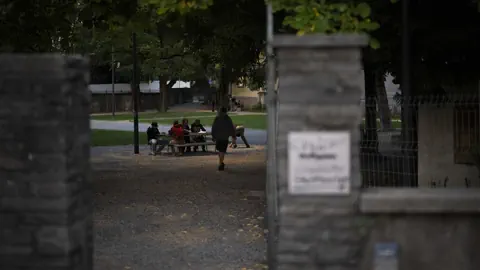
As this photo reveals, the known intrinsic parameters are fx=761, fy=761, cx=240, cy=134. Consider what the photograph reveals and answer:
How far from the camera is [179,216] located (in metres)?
12.5

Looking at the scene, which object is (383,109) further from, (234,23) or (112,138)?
(112,138)

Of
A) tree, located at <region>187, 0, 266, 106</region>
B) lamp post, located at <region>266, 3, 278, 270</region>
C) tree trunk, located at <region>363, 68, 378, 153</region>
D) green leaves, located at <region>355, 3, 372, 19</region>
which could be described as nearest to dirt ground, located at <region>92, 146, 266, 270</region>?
lamp post, located at <region>266, 3, 278, 270</region>

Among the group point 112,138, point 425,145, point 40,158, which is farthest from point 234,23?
point 112,138

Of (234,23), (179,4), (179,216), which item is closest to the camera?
(179,4)

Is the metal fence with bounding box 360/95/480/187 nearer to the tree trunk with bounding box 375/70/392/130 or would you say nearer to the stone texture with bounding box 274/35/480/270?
the tree trunk with bounding box 375/70/392/130

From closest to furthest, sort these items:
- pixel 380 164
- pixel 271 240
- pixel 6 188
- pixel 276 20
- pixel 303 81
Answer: pixel 303 81, pixel 6 188, pixel 271 240, pixel 380 164, pixel 276 20

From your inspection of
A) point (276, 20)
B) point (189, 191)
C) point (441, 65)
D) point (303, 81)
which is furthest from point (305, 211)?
point (189, 191)

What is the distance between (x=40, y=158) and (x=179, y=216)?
20.5ft

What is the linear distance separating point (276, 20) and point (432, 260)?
6.69 m

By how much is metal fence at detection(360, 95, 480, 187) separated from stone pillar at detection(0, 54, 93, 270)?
5279mm

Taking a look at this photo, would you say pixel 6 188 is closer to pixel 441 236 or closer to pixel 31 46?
pixel 441 236

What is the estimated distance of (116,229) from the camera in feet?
37.2

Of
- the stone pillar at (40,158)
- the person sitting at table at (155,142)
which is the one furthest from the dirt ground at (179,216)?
the person sitting at table at (155,142)

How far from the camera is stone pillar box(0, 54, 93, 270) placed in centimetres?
635
